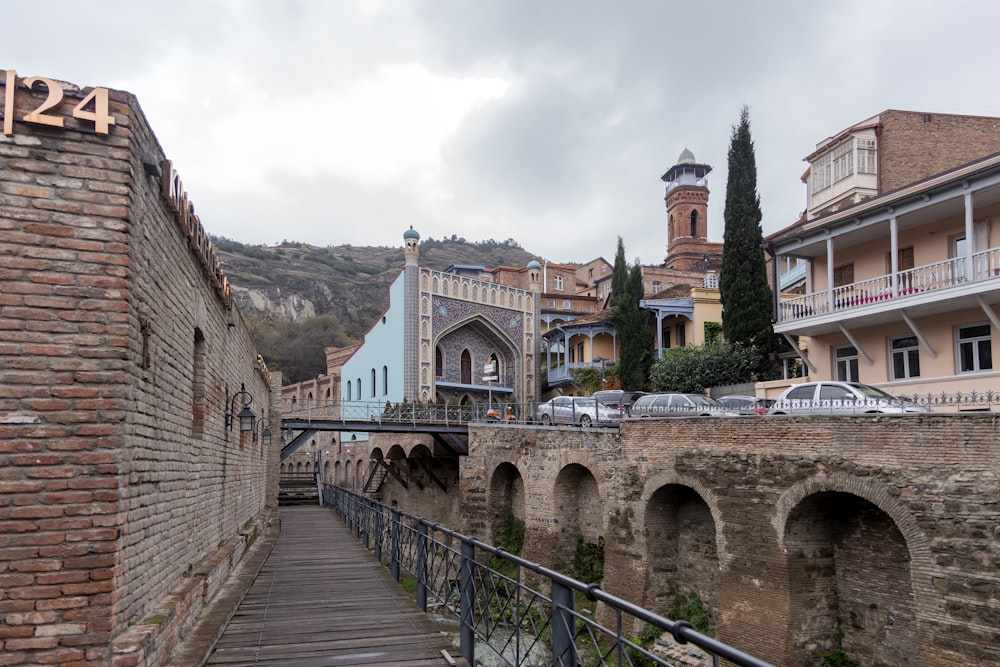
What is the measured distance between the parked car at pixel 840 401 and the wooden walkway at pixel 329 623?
27.3 feet

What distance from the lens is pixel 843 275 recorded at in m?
20.7

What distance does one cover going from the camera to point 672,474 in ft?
50.2

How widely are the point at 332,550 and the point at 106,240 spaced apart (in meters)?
11.0

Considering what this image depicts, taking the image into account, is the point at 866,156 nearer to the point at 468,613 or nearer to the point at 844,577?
the point at 844,577

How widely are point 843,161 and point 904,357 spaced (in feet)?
32.8

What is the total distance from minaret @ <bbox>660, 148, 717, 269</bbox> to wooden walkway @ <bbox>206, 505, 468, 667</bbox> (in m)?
46.3

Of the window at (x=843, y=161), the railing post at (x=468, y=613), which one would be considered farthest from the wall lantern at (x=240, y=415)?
the window at (x=843, y=161)

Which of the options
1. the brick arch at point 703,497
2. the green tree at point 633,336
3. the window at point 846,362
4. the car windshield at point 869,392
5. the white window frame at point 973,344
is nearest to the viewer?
the brick arch at point 703,497

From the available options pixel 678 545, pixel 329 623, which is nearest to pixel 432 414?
pixel 678 545

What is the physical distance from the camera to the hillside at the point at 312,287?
69500 millimetres

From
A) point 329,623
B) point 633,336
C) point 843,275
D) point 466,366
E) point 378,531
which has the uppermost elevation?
point 843,275

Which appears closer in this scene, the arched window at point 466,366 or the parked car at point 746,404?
the parked car at point 746,404

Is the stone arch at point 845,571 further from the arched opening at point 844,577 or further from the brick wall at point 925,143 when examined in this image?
the brick wall at point 925,143

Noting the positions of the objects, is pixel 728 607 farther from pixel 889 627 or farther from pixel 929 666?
pixel 929 666
